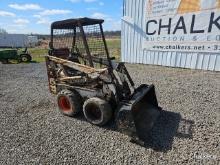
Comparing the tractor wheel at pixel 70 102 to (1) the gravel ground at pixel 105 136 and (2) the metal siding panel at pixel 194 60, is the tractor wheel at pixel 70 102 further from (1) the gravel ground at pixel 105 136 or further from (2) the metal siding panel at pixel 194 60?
(2) the metal siding panel at pixel 194 60

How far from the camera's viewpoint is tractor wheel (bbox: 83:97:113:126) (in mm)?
3896

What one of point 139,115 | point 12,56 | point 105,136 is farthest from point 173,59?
point 12,56

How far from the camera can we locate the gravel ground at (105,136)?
3168mm

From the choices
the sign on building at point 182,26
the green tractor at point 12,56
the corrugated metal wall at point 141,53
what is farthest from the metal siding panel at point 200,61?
the green tractor at point 12,56

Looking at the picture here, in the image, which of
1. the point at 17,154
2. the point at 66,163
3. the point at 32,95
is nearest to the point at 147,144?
the point at 66,163

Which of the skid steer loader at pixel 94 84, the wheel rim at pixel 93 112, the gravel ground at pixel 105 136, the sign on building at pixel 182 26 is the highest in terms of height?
the sign on building at pixel 182 26

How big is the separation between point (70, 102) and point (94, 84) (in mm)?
736

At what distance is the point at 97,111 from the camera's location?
4.14 metres

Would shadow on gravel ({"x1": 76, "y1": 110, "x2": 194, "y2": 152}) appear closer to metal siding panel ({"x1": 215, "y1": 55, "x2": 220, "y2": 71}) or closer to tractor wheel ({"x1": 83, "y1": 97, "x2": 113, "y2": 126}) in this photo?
tractor wheel ({"x1": 83, "y1": 97, "x2": 113, "y2": 126})

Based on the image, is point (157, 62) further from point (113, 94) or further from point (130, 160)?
point (130, 160)

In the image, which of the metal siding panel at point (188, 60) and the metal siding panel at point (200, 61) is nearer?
the metal siding panel at point (200, 61)

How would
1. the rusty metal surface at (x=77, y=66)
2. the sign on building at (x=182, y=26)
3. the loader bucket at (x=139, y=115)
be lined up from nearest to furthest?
1. the loader bucket at (x=139, y=115)
2. the rusty metal surface at (x=77, y=66)
3. the sign on building at (x=182, y=26)

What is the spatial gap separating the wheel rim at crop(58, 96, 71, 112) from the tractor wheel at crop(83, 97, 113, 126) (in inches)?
24.2

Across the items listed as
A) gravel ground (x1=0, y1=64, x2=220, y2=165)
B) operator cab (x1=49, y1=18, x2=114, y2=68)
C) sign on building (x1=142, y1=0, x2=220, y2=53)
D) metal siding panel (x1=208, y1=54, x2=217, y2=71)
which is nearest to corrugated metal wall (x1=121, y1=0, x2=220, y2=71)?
metal siding panel (x1=208, y1=54, x2=217, y2=71)
